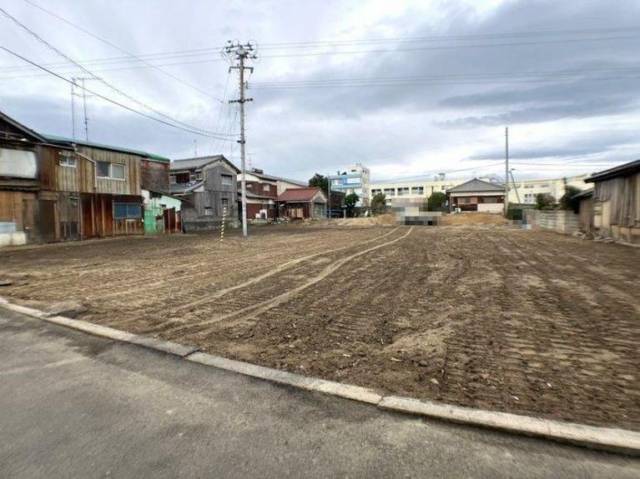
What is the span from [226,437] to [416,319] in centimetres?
330

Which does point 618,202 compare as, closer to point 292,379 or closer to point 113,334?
point 292,379

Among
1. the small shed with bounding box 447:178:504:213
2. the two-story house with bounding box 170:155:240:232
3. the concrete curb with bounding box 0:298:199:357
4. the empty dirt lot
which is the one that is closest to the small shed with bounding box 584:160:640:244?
the empty dirt lot

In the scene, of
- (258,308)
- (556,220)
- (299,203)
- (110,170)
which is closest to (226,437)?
(258,308)

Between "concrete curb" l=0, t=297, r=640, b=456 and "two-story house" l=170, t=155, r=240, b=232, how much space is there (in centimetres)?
3271

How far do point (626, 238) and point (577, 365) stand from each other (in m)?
16.2

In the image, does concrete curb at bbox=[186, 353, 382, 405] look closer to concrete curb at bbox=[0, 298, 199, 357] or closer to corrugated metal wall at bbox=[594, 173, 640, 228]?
concrete curb at bbox=[0, 298, 199, 357]

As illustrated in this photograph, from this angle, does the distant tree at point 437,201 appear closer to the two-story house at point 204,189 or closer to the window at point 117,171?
the two-story house at point 204,189

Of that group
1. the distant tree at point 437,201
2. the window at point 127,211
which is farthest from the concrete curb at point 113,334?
the distant tree at point 437,201

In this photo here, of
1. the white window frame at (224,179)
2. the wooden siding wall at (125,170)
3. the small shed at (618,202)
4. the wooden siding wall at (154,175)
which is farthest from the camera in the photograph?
the white window frame at (224,179)

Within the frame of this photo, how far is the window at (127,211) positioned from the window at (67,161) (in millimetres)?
3180

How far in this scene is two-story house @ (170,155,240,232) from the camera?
120ft

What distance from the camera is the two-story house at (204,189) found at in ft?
120

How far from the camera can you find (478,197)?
205 ft

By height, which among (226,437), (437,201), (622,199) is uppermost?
(437,201)
